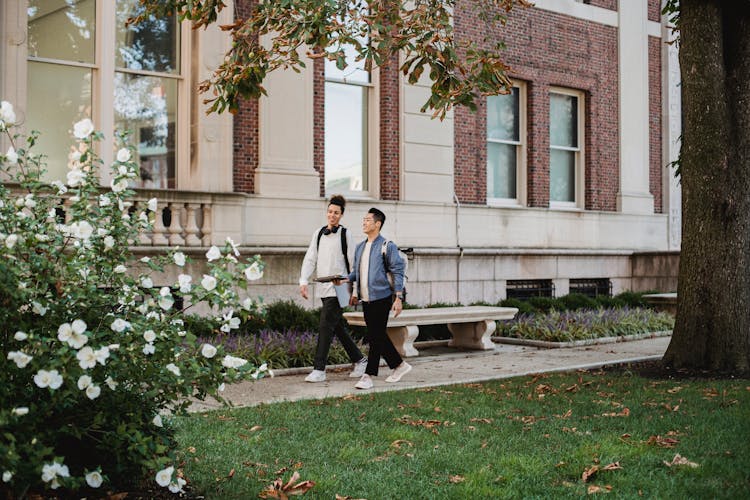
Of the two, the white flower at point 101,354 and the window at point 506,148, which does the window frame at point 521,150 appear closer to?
the window at point 506,148

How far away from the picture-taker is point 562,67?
66.4 ft

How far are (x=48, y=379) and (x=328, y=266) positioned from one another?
646cm

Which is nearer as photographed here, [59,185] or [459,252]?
[59,185]

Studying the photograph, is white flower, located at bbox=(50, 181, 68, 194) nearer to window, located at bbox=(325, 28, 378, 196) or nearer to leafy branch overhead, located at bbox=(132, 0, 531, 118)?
leafy branch overhead, located at bbox=(132, 0, 531, 118)

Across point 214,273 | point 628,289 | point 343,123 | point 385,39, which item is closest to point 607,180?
point 628,289

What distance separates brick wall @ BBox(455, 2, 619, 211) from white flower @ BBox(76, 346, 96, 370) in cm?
1477

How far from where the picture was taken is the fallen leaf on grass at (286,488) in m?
5.27

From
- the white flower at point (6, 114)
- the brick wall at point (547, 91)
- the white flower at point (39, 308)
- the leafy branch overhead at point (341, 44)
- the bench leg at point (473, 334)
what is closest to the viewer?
the white flower at point (39, 308)

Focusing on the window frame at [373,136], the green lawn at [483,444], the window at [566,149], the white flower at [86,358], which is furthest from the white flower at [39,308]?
the window at [566,149]

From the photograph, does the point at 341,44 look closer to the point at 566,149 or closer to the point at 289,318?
the point at 289,318

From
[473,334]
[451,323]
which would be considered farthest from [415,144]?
[473,334]

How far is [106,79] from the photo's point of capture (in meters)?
14.0

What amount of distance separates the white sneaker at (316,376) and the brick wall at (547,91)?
882 cm

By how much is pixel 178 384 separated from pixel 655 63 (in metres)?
20.2
